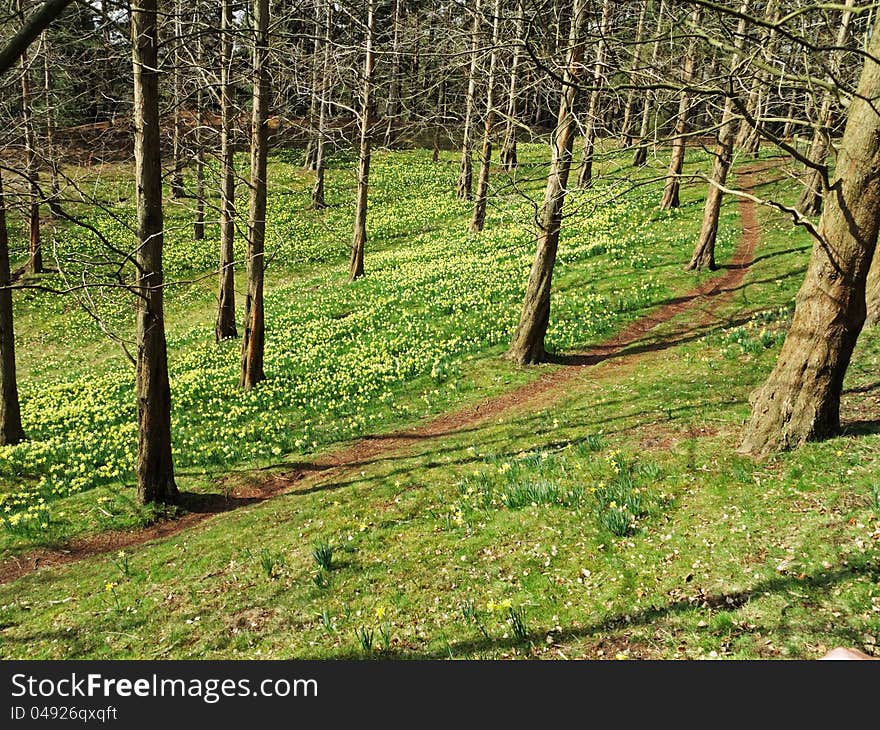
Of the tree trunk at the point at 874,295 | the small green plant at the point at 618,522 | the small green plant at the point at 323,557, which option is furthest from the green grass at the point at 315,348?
the tree trunk at the point at 874,295

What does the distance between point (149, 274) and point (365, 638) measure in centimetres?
463

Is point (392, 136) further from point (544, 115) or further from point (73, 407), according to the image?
point (73, 407)

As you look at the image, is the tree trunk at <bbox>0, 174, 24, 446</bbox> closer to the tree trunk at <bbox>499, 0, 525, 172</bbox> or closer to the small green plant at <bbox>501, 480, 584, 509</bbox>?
the tree trunk at <bbox>499, 0, 525, 172</bbox>

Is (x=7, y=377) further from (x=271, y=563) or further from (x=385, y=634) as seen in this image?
(x=385, y=634)

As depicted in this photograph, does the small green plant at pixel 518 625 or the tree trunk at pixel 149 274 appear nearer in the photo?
the small green plant at pixel 518 625

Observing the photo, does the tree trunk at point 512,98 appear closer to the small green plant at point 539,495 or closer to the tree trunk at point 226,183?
the small green plant at point 539,495

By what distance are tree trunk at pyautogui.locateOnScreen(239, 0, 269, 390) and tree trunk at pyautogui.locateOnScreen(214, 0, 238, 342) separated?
51cm

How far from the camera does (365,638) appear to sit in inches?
196

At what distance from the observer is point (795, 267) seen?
1566 cm

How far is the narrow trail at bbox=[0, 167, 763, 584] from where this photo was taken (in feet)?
27.0

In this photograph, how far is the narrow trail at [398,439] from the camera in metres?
8.22

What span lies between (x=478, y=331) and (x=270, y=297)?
1123 cm

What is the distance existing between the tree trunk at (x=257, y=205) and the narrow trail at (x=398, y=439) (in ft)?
13.3

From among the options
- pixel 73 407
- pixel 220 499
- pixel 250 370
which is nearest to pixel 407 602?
pixel 220 499
